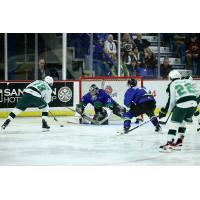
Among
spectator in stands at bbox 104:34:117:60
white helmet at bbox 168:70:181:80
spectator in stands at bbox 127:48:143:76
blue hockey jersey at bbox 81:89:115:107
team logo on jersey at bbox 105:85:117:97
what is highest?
spectator in stands at bbox 104:34:117:60

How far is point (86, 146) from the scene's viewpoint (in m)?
5.92

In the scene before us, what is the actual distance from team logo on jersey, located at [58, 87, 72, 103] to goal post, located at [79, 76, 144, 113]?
0.09 meters

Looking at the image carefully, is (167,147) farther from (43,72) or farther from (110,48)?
(43,72)

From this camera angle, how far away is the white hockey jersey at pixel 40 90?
6.07m

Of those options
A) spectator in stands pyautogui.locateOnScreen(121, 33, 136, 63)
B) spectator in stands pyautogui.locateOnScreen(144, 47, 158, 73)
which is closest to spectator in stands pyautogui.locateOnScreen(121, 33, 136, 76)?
spectator in stands pyautogui.locateOnScreen(121, 33, 136, 63)

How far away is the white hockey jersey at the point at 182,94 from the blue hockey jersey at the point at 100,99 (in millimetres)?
483

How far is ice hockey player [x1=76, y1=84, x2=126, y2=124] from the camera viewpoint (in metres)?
6.09

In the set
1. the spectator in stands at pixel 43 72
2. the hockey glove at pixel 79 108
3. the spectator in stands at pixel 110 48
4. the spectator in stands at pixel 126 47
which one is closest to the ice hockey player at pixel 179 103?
the spectator in stands at pixel 126 47

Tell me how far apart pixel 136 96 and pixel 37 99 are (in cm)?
79

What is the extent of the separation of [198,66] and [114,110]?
0.75 metres

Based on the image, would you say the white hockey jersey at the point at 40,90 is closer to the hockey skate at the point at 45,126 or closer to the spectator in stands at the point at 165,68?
the hockey skate at the point at 45,126

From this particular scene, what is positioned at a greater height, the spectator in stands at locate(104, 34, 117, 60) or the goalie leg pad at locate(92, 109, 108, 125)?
the spectator in stands at locate(104, 34, 117, 60)

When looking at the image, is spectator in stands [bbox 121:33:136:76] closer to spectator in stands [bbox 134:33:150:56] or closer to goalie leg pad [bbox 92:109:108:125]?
spectator in stands [bbox 134:33:150:56]
